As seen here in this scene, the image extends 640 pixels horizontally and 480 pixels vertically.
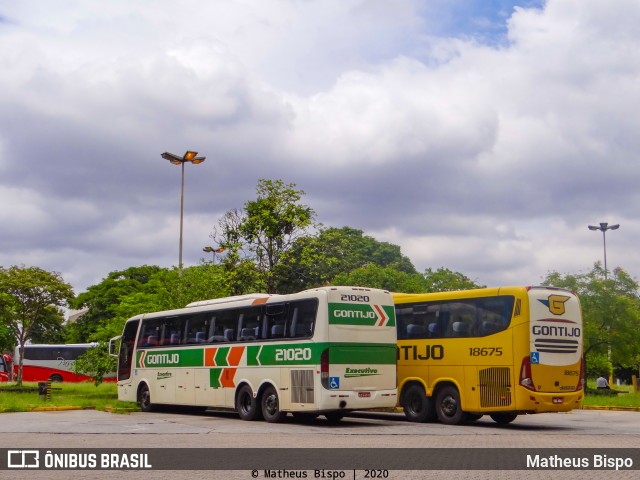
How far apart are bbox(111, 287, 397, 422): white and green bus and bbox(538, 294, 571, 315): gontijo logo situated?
12.9ft

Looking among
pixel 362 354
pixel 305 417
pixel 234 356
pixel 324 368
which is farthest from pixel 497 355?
pixel 234 356

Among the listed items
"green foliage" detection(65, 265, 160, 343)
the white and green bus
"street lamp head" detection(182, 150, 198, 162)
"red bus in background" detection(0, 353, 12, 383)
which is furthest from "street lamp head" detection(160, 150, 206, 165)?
"green foliage" detection(65, 265, 160, 343)

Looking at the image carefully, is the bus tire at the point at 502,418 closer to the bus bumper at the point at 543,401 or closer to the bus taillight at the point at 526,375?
the bus bumper at the point at 543,401

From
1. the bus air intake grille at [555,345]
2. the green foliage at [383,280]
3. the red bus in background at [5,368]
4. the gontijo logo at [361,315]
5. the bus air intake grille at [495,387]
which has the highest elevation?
the green foliage at [383,280]

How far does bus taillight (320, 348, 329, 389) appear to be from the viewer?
21250mm

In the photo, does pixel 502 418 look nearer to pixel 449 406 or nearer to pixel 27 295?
pixel 449 406

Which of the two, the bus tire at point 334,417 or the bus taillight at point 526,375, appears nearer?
the bus taillight at point 526,375

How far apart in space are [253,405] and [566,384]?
812 centimetres

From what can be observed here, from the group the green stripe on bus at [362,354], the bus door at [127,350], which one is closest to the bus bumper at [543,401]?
the green stripe on bus at [362,354]

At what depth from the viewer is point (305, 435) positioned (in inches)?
727

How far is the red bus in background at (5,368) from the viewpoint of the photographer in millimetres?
74200

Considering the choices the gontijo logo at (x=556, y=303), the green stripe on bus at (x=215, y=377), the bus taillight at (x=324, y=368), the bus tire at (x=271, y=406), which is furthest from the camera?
the green stripe on bus at (x=215, y=377)

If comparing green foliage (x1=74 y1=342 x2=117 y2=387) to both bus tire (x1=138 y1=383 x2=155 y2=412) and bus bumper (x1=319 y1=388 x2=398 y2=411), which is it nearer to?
bus tire (x1=138 y1=383 x2=155 y2=412)

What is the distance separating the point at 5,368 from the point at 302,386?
60.6m
